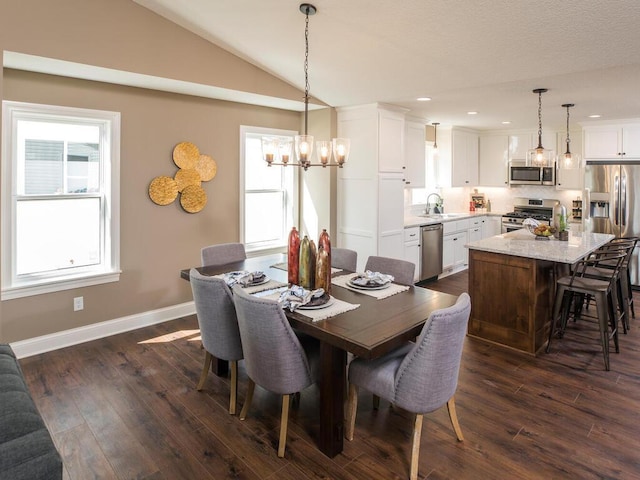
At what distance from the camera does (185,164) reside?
4.39 metres

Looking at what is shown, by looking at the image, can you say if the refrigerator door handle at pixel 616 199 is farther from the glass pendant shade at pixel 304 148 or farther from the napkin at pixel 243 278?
the napkin at pixel 243 278

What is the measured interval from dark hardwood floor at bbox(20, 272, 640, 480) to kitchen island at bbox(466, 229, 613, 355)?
235mm

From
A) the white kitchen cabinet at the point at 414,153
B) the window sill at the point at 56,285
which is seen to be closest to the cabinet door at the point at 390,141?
the white kitchen cabinet at the point at 414,153

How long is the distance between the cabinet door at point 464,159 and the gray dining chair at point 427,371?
5.38 m

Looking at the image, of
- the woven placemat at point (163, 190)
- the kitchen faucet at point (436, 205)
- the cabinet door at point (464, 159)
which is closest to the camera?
the woven placemat at point (163, 190)

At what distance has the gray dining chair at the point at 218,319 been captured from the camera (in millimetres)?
2574

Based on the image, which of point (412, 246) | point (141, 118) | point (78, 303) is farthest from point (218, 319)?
point (412, 246)

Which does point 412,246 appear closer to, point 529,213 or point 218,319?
point 529,213

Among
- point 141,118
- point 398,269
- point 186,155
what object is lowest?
point 398,269

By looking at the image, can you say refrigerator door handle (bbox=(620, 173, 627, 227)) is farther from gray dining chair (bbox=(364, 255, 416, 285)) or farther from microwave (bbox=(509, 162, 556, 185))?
gray dining chair (bbox=(364, 255, 416, 285))

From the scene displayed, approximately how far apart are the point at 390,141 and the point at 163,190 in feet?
9.02

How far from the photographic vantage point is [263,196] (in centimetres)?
534

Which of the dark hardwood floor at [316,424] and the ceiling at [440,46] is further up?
the ceiling at [440,46]

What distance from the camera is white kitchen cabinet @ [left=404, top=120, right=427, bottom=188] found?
5.92 meters
